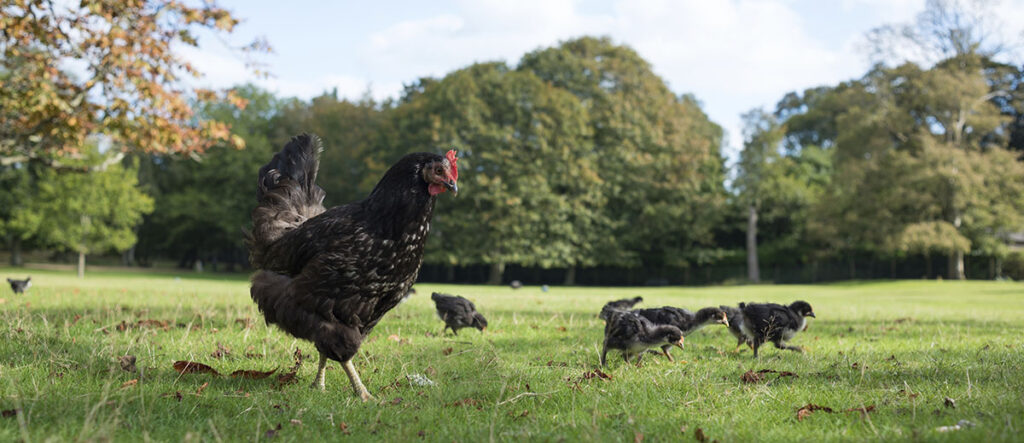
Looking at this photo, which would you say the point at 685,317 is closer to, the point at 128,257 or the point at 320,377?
the point at 320,377

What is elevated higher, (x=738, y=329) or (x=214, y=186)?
(x=214, y=186)

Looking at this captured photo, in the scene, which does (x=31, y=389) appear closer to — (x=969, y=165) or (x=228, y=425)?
(x=228, y=425)

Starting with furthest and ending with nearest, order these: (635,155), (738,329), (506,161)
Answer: (635,155), (506,161), (738,329)

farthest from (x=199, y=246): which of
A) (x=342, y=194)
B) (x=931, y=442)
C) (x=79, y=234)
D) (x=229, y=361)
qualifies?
(x=931, y=442)

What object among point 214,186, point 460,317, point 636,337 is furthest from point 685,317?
point 214,186

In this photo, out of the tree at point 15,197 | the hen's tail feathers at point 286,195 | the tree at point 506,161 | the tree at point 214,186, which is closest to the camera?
the hen's tail feathers at point 286,195

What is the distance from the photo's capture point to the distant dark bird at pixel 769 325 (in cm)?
606

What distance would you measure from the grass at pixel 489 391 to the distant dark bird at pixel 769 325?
20 cm

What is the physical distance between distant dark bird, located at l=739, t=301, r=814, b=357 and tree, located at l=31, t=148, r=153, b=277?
42149 millimetres

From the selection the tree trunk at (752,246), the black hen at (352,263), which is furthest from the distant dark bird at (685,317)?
the tree trunk at (752,246)

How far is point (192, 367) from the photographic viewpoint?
4508 mm

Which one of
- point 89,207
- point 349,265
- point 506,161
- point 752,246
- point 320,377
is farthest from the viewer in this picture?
point 752,246

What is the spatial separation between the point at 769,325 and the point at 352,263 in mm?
4138

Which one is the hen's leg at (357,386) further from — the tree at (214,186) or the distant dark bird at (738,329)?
the tree at (214,186)
